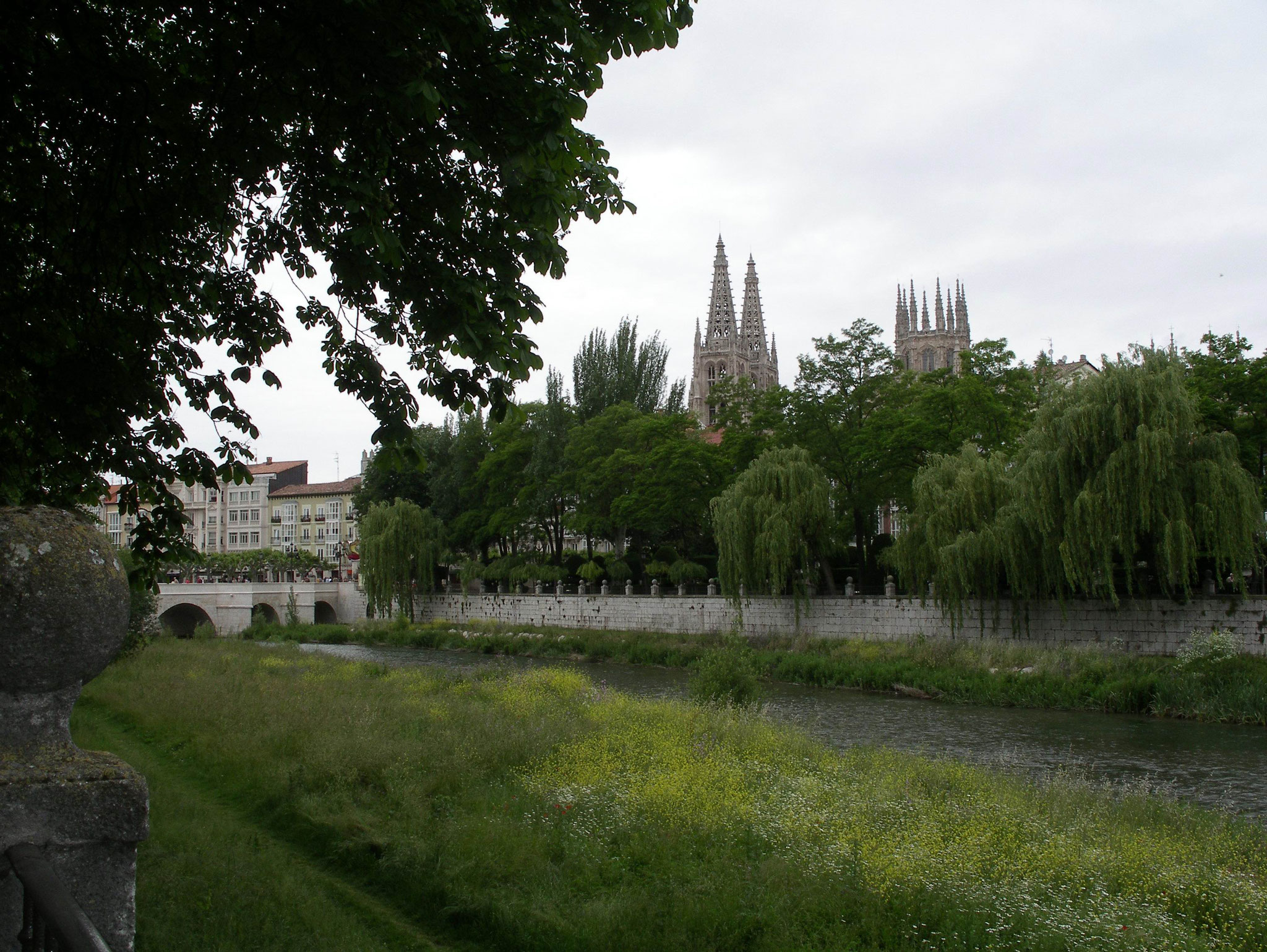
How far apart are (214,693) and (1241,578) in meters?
23.0

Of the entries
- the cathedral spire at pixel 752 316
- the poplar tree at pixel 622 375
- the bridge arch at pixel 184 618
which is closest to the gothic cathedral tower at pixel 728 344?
the cathedral spire at pixel 752 316

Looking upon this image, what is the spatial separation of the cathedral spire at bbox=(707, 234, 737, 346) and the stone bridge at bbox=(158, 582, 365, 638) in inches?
2044

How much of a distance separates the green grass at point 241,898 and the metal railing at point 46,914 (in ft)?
12.0

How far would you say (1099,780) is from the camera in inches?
574

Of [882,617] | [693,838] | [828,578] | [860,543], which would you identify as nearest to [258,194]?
[693,838]

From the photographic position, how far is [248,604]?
170ft

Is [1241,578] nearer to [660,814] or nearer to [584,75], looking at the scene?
[660,814]

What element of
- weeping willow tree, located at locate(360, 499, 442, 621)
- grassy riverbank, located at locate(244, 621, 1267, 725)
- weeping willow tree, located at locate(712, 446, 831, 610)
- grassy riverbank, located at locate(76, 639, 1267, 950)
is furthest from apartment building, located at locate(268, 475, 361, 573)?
grassy riverbank, located at locate(76, 639, 1267, 950)

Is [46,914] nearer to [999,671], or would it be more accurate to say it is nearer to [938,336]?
[999,671]

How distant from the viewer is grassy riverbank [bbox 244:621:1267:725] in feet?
69.9

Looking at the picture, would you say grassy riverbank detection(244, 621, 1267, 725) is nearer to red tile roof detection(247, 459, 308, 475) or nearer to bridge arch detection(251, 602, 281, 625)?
bridge arch detection(251, 602, 281, 625)

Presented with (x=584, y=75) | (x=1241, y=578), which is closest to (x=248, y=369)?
(x=584, y=75)

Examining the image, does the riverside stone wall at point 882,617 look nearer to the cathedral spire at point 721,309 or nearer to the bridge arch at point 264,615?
the bridge arch at point 264,615

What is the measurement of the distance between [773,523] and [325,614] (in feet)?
125
